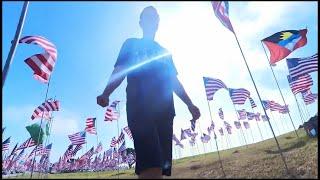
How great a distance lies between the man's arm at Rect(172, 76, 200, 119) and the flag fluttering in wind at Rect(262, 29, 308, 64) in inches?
737

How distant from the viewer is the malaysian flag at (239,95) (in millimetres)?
38281

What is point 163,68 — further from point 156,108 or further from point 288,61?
point 288,61

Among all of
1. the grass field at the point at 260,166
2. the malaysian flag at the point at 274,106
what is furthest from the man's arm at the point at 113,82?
the malaysian flag at the point at 274,106

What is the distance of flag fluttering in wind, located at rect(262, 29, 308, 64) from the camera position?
2211 cm

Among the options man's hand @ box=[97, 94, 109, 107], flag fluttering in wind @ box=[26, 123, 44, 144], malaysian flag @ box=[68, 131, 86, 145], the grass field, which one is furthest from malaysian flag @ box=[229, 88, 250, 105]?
man's hand @ box=[97, 94, 109, 107]

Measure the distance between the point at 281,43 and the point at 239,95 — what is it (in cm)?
1738

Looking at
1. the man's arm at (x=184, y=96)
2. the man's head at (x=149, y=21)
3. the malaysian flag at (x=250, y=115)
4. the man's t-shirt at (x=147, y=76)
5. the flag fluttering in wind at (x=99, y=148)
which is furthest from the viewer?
the flag fluttering in wind at (x=99, y=148)

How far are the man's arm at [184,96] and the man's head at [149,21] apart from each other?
631 mm

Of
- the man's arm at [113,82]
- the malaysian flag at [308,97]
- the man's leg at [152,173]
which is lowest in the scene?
the man's leg at [152,173]

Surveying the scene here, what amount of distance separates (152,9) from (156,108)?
1.35 metres

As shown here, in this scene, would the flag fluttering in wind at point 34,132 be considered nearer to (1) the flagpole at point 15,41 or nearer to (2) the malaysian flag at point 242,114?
(1) the flagpole at point 15,41

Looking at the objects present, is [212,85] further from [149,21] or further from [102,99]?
[102,99]

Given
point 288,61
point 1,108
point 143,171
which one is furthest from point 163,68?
point 288,61

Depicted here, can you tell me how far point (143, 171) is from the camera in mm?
3561
